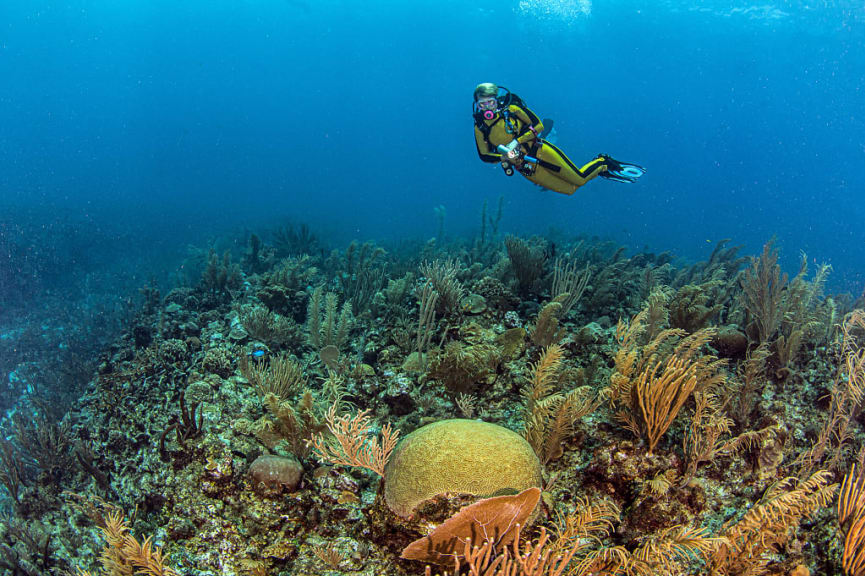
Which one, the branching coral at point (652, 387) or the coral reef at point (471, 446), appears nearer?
the coral reef at point (471, 446)

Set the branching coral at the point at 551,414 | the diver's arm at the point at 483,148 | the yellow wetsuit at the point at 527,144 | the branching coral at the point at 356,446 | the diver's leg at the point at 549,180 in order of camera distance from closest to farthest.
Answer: the branching coral at the point at 356,446
the branching coral at the point at 551,414
the yellow wetsuit at the point at 527,144
the diver's arm at the point at 483,148
the diver's leg at the point at 549,180

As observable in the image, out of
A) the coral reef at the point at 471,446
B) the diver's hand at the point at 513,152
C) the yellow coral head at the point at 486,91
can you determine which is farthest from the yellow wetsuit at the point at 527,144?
the coral reef at the point at 471,446

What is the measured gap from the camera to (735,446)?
11.2ft

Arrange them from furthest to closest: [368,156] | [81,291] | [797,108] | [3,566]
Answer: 1. [368,156]
2. [797,108]
3. [81,291]
4. [3,566]

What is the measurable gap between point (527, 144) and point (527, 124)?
1.26ft

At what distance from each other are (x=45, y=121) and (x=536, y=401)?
121706 mm

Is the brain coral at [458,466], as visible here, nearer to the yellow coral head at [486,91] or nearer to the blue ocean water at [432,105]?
the yellow coral head at [486,91]

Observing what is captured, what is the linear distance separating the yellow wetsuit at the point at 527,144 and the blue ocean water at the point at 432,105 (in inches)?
1339

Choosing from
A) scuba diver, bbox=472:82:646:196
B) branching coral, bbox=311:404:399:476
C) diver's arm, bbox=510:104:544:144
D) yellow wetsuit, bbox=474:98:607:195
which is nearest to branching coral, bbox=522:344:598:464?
branching coral, bbox=311:404:399:476

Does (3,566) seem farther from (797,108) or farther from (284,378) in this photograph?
(797,108)

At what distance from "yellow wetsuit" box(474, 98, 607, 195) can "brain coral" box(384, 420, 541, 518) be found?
5.98m

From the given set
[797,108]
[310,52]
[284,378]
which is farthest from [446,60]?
[284,378]

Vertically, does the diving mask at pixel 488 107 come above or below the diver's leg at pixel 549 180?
above

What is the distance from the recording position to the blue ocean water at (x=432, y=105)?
176 feet
